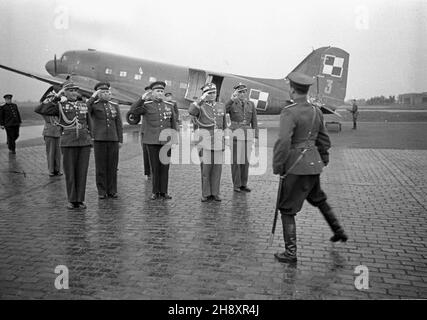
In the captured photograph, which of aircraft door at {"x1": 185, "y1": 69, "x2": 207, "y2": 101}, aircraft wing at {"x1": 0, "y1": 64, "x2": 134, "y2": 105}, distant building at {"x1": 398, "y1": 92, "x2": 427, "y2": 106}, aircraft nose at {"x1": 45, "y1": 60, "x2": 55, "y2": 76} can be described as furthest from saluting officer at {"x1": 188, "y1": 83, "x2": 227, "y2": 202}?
distant building at {"x1": 398, "y1": 92, "x2": 427, "y2": 106}

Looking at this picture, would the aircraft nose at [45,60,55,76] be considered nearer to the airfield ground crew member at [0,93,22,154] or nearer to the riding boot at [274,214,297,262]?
the airfield ground crew member at [0,93,22,154]

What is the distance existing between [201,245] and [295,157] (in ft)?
4.90

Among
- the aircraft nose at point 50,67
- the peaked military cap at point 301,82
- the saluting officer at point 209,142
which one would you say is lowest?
the saluting officer at point 209,142

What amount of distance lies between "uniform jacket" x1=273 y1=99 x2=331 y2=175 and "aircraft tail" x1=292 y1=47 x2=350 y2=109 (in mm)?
18715

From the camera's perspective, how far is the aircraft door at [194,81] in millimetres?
21484

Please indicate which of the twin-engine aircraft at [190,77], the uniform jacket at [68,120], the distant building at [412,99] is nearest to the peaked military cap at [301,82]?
the uniform jacket at [68,120]

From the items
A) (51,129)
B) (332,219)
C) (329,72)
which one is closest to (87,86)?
(51,129)

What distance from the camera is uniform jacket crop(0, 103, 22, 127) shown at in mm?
12531

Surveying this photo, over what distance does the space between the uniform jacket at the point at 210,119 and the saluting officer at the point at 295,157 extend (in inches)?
107

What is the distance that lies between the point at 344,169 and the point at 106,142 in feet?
19.4

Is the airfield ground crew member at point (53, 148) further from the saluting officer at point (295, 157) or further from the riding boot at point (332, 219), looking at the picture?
the riding boot at point (332, 219)

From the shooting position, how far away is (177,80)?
70.6 ft
